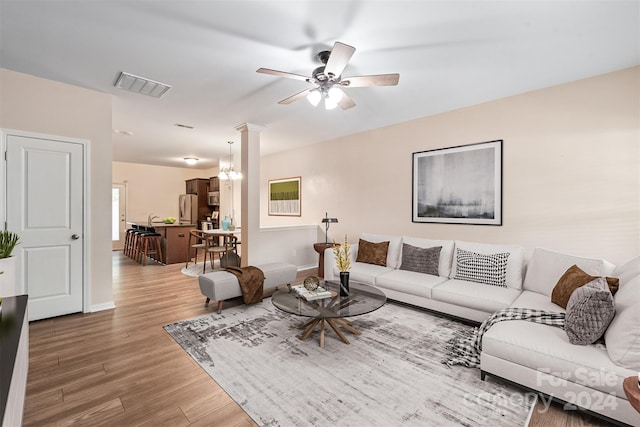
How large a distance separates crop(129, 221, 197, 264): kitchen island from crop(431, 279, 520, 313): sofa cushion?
5742 millimetres

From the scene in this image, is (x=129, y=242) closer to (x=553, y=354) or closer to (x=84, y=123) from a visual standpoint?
(x=84, y=123)

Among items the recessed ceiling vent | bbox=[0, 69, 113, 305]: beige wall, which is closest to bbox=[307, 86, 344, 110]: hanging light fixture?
the recessed ceiling vent

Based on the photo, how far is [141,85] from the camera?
10.8 ft

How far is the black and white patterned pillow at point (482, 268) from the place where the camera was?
3.31 metres

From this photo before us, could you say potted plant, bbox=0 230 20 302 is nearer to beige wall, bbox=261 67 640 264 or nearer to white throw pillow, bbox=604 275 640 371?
white throw pillow, bbox=604 275 640 371

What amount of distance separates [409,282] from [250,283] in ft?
6.71

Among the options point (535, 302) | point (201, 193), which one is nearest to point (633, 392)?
point (535, 302)

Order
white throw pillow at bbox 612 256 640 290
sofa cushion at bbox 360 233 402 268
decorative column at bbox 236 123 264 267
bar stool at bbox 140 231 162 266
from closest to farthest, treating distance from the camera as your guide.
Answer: white throw pillow at bbox 612 256 640 290
sofa cushion at bbox 360 233 402 268
decorative column at bbox 236 123 264 267
bar stool at bbox 140 231 162 266

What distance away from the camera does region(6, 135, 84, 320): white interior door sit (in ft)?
10.3

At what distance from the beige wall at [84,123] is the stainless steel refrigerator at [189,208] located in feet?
19.8

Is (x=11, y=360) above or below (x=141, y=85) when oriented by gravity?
below

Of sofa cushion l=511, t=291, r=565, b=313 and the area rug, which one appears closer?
the area rug

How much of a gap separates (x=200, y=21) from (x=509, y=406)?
11.7 ft

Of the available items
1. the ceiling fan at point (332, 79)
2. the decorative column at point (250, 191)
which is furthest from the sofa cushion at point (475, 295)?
the decorative column at point (250, 191)
